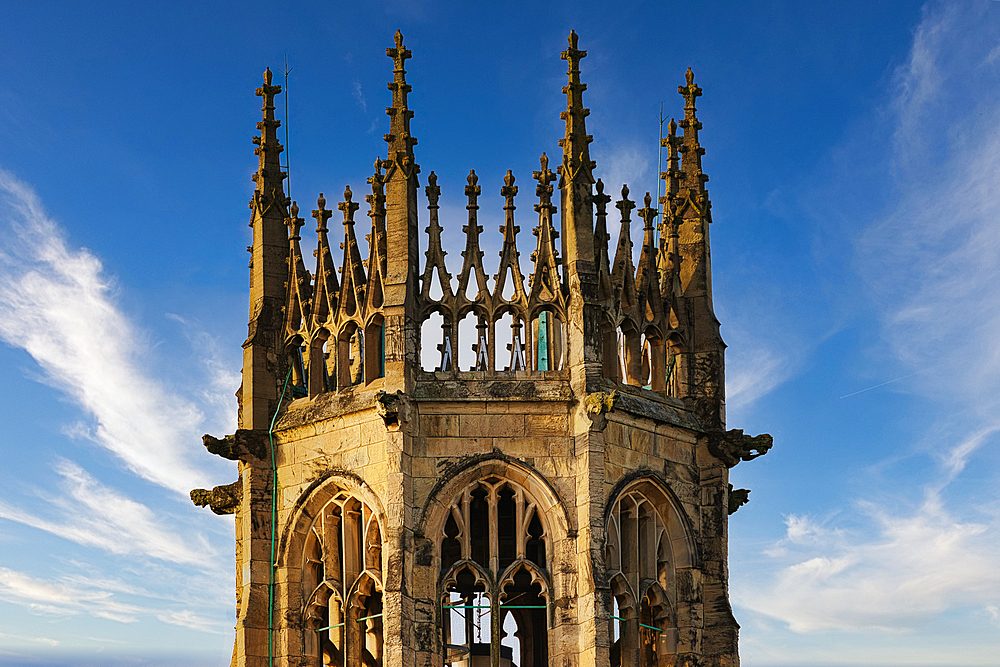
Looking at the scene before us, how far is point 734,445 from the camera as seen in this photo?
116 ft

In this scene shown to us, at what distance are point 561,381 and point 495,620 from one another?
4.31 m

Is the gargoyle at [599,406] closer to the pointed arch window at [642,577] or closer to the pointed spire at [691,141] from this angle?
the pointed arch window at [642,577]

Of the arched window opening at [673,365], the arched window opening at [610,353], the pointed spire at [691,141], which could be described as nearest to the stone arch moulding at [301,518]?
the arched window opening at [610,353]

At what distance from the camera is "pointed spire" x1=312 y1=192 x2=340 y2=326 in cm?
3591

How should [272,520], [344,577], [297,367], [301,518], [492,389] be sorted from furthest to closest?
[297,367]
[272,520]
[301,518]
[344,577]
[492,389]

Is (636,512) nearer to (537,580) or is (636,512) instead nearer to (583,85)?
(537,580)

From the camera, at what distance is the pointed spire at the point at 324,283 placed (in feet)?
118

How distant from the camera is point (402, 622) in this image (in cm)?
3228

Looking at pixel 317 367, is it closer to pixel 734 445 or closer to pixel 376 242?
pixel 376 242

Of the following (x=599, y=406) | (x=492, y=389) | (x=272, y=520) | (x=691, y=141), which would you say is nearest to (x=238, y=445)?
(x=272, y=520)

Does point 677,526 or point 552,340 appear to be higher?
point 552,340

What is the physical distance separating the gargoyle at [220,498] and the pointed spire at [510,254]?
6.46 meters

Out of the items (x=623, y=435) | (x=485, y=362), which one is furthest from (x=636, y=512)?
(x=485, y=362)

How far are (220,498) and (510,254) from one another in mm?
7376
